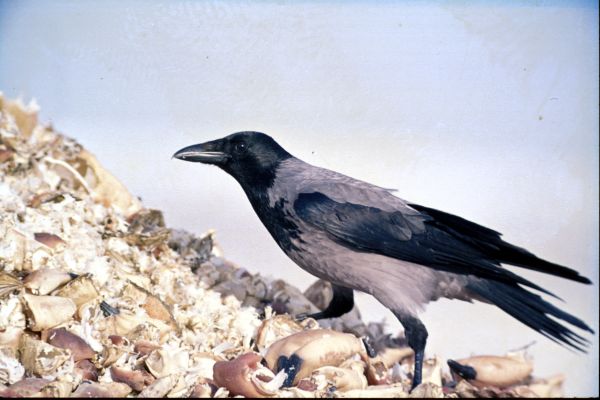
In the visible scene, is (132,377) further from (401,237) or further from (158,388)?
(401,237)

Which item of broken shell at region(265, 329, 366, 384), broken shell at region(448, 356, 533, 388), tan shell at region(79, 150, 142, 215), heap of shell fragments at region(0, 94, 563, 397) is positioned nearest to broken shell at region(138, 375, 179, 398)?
heap of shell fragments at region(0, 94, 563, 397)

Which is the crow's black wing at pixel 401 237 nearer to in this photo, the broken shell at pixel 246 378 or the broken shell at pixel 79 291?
the broken shell at pixel 246 378

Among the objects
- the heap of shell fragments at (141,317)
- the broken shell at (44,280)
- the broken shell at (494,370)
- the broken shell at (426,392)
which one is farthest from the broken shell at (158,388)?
the broken shell at (494,370)

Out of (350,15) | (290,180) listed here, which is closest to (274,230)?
(290,180)

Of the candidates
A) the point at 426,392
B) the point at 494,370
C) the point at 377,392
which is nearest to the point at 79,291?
the point at 377,392

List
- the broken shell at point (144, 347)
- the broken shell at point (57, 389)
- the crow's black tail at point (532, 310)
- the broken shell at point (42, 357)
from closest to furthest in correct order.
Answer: the broken shell at point (57, 389) → the broken shell at point (42, 357) → the broken shell at point (144, 347) → the crow's black tail at point (532, 310)
